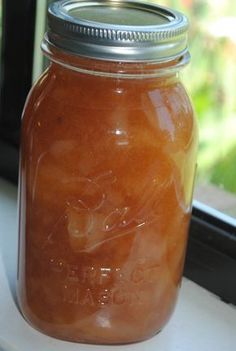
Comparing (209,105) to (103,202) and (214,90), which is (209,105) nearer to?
(214,90)

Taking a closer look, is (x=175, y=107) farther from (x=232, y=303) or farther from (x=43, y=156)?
(x=232, y=303)

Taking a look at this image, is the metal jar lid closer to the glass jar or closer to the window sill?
the glass jar

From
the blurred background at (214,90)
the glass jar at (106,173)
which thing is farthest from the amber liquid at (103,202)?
the blurred background at (214,90)

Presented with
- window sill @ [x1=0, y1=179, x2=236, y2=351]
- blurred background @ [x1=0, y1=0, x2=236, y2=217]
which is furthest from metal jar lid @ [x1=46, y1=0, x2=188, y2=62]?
window sill @ [x1=0, y1=179, x2=236, y2=351]

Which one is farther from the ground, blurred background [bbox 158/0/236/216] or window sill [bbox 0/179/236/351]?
blurred background [bbox 158/0/236/216]

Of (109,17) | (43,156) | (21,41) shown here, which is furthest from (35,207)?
(21,41)

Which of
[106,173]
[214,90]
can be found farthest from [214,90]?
[106,173]
